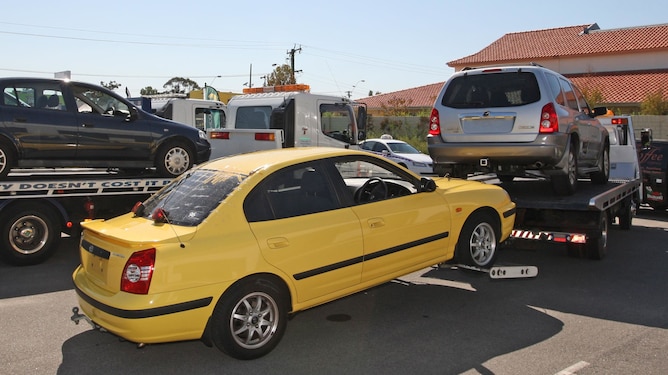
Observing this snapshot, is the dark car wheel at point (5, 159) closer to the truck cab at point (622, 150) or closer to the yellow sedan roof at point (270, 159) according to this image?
the yellow sedan roof at point (270, 159)

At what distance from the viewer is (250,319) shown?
4.49 metres

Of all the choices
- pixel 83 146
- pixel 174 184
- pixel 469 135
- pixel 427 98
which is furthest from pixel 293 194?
pixel 427 98

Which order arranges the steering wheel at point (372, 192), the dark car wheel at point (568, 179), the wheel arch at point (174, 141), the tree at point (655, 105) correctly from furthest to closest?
the tree at point (655, 105), the wheel arch at point (174, 141), the dark car wheel at point (568, 179), the steering wheel at point (372, 192)

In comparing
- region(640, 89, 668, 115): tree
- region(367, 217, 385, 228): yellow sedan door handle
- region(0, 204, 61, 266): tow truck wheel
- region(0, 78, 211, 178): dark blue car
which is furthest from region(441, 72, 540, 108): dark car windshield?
region(640, 89, 668, 115): tree

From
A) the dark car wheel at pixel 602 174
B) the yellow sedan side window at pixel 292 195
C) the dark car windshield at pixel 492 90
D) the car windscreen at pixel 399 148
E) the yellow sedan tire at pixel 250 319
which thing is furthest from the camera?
the car windscreen at pixel 399 148

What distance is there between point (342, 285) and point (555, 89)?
4.45 metres

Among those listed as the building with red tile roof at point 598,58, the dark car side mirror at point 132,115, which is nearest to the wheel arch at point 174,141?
the dark car side mirror at point 132,115

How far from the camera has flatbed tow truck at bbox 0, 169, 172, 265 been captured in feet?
23.7

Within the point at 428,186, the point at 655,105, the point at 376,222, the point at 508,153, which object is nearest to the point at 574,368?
the point at 376,222

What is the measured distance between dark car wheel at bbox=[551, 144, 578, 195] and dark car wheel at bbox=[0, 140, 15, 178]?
6.91 metres

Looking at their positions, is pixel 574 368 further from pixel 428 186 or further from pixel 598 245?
pixel 598 245

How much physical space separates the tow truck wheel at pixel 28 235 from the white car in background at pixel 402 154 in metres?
11.3

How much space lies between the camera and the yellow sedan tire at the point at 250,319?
4324 mm

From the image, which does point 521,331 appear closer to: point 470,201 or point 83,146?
point 470,201
